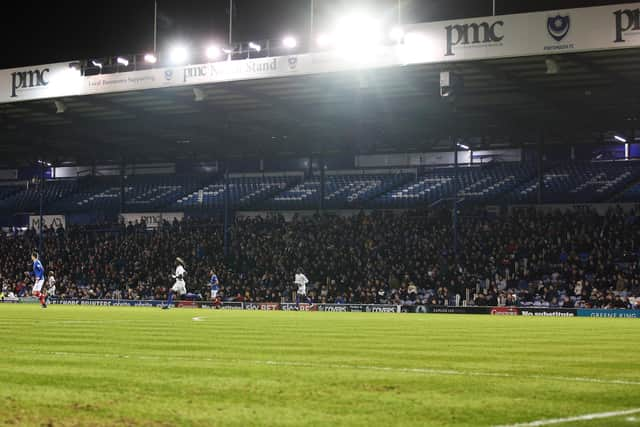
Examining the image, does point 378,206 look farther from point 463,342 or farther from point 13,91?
point 463,342

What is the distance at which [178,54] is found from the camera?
43.2 metres

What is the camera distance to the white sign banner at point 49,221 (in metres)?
66.8

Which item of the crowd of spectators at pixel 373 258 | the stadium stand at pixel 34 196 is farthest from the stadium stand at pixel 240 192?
the stadium stand at pixel 34 196

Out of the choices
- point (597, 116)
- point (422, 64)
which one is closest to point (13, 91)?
point (422, 64)

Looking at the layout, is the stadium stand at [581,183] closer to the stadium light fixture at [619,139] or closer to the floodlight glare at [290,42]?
the stadium light fixture at [619,139]

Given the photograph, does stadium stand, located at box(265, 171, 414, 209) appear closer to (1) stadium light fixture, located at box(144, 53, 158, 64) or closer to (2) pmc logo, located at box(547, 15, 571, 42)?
(1) stadium light fixture, located at box(144, 53, 158, 64)

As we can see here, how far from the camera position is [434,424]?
22.4 ft

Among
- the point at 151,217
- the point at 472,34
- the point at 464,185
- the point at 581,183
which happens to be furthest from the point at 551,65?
the point at 151,217

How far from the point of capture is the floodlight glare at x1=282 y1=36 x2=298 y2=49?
40438 mm

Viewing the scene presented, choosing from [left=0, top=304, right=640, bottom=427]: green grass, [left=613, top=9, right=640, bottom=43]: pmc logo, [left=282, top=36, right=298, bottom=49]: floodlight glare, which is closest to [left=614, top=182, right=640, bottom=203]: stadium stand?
[left=613, top=9, right=640, bottom=43]: pmc logo

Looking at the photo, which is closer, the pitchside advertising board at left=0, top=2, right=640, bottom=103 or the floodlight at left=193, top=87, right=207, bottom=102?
the pitchside advertising board at left=0, top=2, right=640, bottom=103

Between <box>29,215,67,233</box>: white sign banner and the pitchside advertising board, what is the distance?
23.6 metres

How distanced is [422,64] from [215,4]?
578 inches

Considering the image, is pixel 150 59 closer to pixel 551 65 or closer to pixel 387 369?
pixel 551 65
